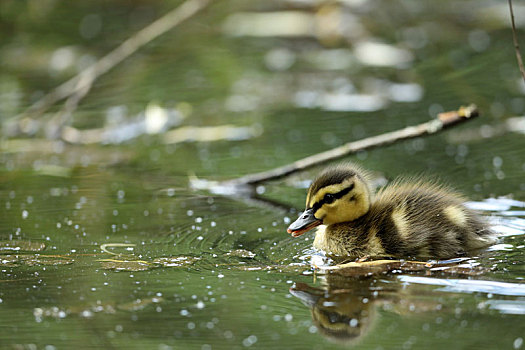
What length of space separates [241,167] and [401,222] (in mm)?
1853

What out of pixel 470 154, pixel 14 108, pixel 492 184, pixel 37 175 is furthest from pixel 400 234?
pixel 14 108

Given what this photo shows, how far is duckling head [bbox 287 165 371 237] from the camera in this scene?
146 inches

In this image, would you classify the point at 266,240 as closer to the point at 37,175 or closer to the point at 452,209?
the point at 452,209

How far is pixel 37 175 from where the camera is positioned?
5.29 metres

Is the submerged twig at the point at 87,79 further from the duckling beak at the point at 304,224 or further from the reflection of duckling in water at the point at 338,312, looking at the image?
the reflection of duckling in water at the point at 338,312

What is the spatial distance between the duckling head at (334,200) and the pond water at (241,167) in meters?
0.13

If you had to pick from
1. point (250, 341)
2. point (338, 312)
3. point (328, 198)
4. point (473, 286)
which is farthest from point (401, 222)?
point (250, 341)

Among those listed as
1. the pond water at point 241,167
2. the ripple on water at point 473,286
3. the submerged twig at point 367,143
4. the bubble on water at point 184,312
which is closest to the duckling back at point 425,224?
the pond water at point 241,167

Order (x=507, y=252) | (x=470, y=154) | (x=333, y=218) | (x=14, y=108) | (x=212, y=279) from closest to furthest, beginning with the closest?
(x=212, y=279) < (x=507, y=252) < (x=333, y=218) < (x=470, y=154) < (x=14, y=108)

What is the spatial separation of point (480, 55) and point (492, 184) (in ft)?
11.8

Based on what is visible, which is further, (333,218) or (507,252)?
(333,218)

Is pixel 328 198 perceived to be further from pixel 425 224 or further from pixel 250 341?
pixel 250 341

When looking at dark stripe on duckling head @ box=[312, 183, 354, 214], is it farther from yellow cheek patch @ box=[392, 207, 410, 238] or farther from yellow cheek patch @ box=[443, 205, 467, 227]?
yellow cheek patch @ box=[443, 205, 467, 227]

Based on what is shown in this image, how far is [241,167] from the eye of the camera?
17.3ft
